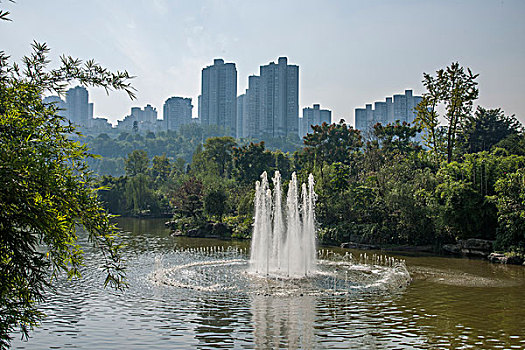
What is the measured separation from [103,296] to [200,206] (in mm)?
19038

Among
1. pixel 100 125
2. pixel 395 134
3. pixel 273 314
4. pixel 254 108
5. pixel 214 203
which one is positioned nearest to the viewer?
pixel 273 314

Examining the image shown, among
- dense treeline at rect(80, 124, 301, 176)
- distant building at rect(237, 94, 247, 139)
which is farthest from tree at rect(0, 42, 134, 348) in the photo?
distant building at rect(237, 94, 247, 139)

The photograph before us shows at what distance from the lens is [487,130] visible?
34094mm

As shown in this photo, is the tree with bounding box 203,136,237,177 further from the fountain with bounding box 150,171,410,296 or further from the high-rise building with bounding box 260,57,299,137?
the high-rise building with bounding box 260,57,299,137

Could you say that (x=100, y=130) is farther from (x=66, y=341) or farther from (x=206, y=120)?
(x=66, y=341)

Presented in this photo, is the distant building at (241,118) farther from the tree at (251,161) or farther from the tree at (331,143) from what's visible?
the tree at (331,143)

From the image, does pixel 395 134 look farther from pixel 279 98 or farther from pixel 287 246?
pixel 279 98

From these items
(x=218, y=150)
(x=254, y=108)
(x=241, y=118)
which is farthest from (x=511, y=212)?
(x=241, y=118)

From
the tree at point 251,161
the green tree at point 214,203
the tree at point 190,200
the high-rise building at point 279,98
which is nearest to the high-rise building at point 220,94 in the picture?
the high-rise building at point 279,98

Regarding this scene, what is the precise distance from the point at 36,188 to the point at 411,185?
21.1 meters

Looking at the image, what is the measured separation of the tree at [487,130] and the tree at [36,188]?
34.0 meters

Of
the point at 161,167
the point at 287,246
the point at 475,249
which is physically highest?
the point at 161,167

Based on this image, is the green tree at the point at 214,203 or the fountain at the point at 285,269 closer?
the fountain at the point at 285,269

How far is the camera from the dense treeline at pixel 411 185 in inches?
776
